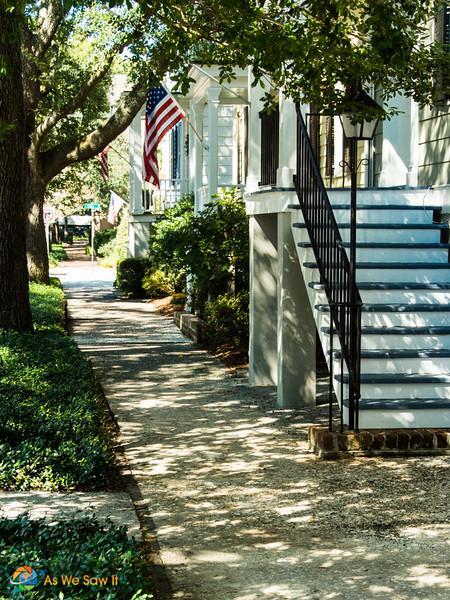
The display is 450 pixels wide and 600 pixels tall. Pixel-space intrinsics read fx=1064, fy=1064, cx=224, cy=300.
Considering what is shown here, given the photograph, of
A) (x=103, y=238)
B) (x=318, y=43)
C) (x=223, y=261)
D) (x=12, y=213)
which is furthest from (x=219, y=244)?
(x=103, y=238)

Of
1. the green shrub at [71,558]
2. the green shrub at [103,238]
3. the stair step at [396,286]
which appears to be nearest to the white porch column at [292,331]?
the stair step at [396,286]

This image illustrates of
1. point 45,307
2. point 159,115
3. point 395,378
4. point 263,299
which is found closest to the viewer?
point 395,378

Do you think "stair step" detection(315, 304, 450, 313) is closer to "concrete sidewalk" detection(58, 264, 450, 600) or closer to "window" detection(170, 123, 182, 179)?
"concrete sidewalk" detection(58, 264, 450, 600)

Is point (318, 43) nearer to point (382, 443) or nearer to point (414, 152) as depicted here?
point (382, 443)

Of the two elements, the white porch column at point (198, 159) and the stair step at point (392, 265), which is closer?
the stair step at point (392, 265)

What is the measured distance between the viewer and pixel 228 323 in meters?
18.4

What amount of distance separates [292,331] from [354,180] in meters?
3.11

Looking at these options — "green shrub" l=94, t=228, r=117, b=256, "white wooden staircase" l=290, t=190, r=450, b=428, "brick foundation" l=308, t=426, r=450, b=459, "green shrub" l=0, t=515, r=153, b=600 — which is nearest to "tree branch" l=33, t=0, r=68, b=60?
"white wooden staircase" l=290, t=190, r=450, b=428

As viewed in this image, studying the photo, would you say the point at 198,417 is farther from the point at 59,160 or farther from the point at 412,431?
the point at 59,160

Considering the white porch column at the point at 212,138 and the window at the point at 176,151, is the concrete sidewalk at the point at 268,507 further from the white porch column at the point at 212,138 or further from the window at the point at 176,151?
the window at the point at 176,151

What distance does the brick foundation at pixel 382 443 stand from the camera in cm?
935

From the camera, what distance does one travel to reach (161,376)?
1521 centimetres

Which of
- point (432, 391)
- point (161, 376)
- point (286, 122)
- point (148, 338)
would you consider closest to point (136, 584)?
point (432, 391)

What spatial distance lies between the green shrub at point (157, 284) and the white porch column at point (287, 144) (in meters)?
17.9
